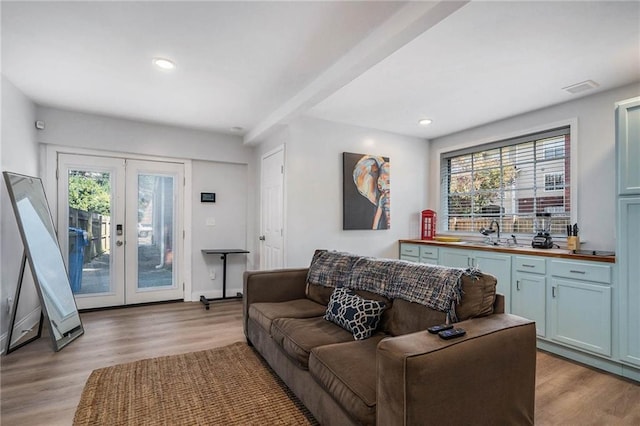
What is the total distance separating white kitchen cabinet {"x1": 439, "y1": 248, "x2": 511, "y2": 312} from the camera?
3.35 m

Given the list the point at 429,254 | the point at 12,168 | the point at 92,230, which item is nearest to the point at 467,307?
the point at 429,254

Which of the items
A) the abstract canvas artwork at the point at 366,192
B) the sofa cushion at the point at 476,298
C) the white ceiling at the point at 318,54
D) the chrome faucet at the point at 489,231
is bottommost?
the sofa cushion at the point at 476,298

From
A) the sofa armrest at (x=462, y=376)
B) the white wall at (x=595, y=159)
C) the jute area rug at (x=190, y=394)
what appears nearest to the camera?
the sofa armrest at (x=462, y=376)

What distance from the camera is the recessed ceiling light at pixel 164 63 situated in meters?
2.59

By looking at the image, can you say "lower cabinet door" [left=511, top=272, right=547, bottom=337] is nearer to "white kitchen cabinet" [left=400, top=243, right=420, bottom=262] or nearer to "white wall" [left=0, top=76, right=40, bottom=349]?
"white kitchen cabinet" [left=400, top=243, right=420, bottom=262]

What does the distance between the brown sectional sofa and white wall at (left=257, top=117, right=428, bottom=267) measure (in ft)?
5.38

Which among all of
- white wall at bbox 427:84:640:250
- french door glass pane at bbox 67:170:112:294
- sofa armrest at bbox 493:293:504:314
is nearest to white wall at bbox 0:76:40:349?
french door glass pane at bbox 67:170:112:294

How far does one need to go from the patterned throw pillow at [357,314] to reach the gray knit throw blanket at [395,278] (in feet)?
0.49

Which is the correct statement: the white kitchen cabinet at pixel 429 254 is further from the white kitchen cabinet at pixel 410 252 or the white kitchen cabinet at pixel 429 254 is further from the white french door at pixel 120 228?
the white french door at pixel 120 228

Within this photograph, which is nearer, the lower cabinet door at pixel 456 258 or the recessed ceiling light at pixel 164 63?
the recessed ceiling light at pixel 164 63

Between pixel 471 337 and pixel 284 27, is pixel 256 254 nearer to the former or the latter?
pixel 284 27

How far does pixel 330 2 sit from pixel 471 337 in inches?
76.6

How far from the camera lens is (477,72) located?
2742mm

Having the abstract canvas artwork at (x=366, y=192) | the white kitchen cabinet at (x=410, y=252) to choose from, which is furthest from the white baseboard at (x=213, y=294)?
the white kitchen cabinet at (x=410, y=252)
